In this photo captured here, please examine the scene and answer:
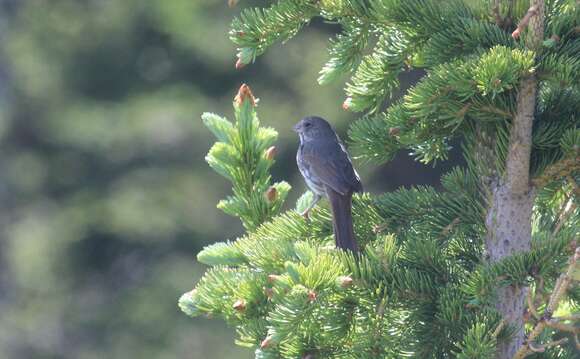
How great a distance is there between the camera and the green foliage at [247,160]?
12.4 feet

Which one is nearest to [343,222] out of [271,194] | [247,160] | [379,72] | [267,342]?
[271,194]

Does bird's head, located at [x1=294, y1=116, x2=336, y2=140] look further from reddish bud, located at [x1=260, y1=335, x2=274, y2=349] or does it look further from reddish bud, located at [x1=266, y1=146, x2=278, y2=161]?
reddish bud, located at [x1=260, y1=335, x2=274, y2=349]

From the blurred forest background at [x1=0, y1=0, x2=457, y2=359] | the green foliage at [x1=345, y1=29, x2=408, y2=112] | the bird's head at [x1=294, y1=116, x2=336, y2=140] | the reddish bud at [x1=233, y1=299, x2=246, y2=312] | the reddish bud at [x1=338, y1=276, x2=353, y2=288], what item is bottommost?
the reddish bud at [x1=338, y1=276, x2=353, y2=288]

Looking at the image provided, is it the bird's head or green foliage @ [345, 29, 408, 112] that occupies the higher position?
the bird's head

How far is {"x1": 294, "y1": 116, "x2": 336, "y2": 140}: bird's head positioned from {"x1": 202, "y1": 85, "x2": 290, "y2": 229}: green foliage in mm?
2365

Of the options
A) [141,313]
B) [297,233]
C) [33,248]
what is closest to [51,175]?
[33,248]

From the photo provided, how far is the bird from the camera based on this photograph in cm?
385

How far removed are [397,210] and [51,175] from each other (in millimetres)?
14572

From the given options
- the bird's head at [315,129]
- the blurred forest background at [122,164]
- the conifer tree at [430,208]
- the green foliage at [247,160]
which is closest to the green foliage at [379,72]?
the conifer tree at [430,208]

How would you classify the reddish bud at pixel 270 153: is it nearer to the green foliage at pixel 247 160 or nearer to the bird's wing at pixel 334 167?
the green foliage at pixel 247 160

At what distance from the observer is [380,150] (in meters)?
3.89

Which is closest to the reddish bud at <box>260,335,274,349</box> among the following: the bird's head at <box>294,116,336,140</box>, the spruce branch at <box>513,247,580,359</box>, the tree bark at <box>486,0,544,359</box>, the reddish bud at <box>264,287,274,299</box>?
the reddish bud at <box>264,287,274,299</box>

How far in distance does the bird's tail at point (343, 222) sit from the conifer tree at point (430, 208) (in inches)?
2.2

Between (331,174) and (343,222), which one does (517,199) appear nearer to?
(343,222)
